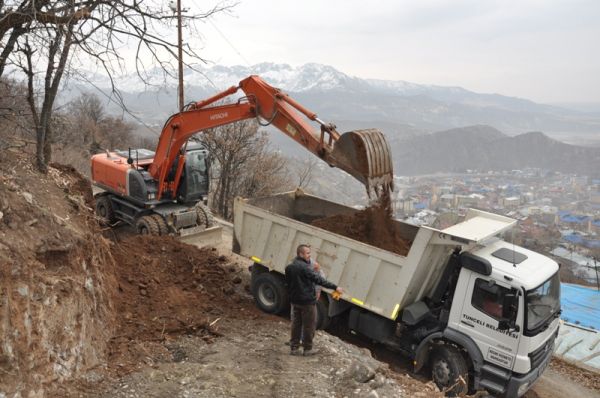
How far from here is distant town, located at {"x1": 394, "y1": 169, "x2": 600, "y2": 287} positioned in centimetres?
1579

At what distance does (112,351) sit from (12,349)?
1454 millimetres

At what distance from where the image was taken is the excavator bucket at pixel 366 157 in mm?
6699

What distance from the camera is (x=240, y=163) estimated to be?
21.1m

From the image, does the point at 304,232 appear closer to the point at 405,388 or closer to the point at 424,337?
the point at 424,337

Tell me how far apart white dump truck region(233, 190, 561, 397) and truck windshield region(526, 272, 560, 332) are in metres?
0.01

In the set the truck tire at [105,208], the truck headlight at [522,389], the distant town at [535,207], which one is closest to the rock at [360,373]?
the truck headlight at [522,389]

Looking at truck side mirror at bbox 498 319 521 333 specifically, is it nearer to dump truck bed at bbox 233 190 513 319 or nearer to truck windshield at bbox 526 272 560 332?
truck windshield at bbox 526 272 560 332

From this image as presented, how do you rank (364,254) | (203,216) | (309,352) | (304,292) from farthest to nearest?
(203,216), (364,254), (309,352), (304,292)

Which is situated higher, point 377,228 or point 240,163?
point 240,163

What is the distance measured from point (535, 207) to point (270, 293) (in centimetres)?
2993

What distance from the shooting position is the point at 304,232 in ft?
24.5

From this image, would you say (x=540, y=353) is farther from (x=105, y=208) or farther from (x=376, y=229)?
(x=105, y=208)

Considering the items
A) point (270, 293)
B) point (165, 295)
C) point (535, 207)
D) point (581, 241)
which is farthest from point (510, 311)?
point (535, 207)

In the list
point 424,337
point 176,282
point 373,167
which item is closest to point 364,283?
point 424,337
